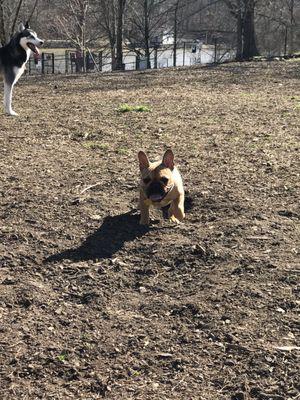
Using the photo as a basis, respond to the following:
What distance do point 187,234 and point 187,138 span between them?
11.1 feet

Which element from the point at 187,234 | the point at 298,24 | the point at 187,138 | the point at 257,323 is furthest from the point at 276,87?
the point at 298,24

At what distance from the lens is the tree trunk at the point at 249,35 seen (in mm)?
22125

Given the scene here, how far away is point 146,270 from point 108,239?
0.60m

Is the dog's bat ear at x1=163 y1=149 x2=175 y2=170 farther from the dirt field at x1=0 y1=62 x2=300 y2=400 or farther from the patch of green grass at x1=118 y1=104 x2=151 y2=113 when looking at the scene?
the patch of green grass at x1=118 y1=104 x2=151 y2=113

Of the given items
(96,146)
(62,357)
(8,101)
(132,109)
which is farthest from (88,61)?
(62,357)

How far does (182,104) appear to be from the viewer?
1005cm

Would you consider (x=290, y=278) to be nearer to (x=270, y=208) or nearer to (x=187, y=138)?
(x=270, y=208)

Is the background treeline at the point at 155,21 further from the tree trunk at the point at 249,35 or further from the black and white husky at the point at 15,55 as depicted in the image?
the black and white husky at the point at 15,55

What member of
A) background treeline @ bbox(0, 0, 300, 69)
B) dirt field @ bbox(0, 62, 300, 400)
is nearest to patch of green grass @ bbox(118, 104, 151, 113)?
dirt field @ bbox(0, 62, 300, 400)

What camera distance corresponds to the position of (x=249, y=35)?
73.6ft

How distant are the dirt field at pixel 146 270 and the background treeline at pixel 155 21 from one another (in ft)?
71.3

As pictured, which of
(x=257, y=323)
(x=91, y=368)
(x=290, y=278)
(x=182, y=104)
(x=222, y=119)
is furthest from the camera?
(x=182, y=104)

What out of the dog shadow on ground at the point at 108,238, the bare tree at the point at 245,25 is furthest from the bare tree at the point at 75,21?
the dog shadow on ground at the point at 108,238

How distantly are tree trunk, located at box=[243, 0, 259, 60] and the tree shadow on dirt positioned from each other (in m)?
18.0
